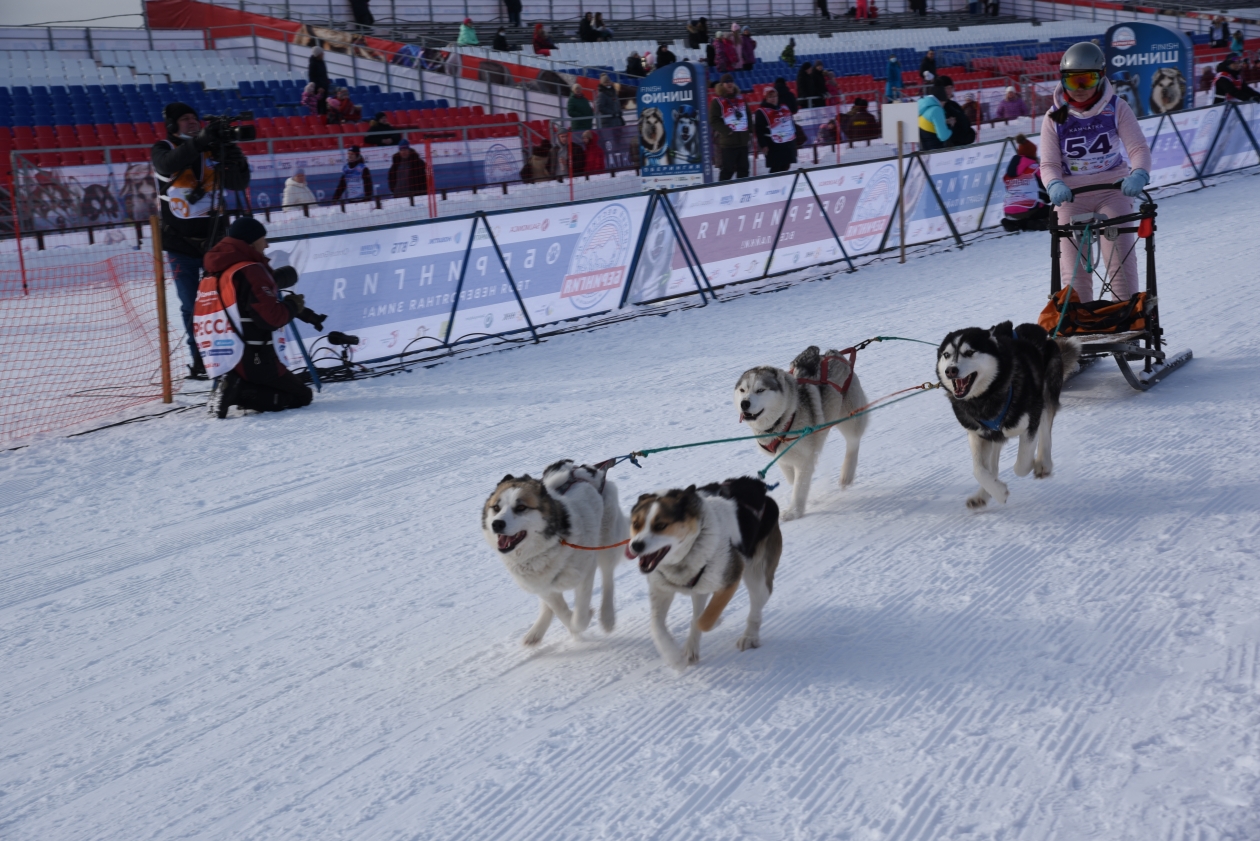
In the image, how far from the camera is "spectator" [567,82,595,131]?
18.2 metres

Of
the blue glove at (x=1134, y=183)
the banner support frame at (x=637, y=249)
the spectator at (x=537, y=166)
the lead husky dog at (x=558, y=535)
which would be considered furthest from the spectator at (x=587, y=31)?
the lead husky dog at (x=558, y=535)

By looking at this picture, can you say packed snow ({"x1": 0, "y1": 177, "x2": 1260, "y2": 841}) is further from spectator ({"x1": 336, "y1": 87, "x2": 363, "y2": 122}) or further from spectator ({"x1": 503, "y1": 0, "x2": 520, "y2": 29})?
spectator ({"x1": 503, "y1": 0, "x2": 520, "y2": 29})

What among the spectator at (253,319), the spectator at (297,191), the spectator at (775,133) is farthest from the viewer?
the spectator at (775,133)

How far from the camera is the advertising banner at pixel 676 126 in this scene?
54.6 feet

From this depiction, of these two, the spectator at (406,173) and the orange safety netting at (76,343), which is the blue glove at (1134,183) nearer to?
the orange safety netting at (76,343)

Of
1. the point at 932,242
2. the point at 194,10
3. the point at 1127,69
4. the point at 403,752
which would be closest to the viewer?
the point at 403,752

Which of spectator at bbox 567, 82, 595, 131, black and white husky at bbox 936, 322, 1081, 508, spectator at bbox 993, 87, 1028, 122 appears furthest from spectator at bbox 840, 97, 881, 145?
black and white husky at bbox 936, 322, 1081, 508

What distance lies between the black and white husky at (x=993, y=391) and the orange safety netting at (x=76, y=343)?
6.15m

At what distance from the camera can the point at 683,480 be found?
569 centimetres

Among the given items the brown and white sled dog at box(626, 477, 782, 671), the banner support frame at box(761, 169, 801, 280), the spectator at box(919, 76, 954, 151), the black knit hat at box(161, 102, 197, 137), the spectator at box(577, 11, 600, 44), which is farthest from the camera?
the spectator at box(577, 11, 600, 44)

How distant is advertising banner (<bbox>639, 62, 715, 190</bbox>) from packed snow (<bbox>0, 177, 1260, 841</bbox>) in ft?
34.3

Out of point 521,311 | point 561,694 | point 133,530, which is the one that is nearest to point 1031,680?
point 561,694

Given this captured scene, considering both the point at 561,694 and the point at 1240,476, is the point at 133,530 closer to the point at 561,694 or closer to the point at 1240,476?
the point at 561,694

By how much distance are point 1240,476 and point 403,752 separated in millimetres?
Result: 4060
